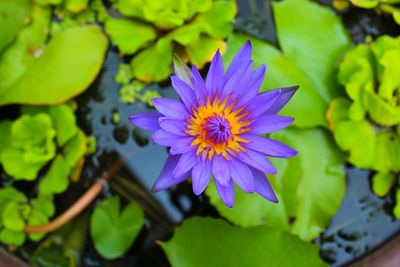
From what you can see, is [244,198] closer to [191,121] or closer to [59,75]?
[191,121]

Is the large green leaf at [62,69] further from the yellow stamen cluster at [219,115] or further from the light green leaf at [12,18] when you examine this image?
the yellow stamen cluster at [219,115]

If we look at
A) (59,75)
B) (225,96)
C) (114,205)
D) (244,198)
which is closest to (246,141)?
(225,96)

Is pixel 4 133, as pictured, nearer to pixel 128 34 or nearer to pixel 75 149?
pixel 75 149

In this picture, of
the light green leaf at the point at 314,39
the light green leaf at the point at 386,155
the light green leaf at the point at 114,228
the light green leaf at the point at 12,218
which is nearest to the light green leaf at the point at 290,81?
the light green leaf at the point at 314,39

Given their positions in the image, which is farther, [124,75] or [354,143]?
[124,75]

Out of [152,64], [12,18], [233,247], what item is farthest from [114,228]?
[12,18]

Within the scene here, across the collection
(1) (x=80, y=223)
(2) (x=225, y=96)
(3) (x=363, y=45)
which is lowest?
(1) (x=80, y=223)
